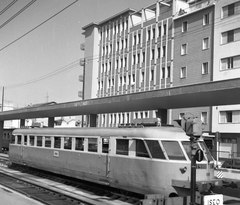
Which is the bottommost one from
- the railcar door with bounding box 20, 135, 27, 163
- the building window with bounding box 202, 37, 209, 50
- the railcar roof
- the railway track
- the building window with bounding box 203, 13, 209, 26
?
the railway track

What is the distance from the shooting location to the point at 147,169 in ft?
38.0

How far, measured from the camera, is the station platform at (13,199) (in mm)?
12159

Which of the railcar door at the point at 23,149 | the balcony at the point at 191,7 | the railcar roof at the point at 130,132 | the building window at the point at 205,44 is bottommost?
the railcar door at the point at 23,149

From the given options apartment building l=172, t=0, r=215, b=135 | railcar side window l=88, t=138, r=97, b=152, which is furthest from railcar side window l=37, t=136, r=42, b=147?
apartment building l=172, t=0, r=215, b=135

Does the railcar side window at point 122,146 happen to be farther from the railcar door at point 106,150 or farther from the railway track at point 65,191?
the railway track at point 65,191

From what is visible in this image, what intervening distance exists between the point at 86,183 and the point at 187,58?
27254 millimetres

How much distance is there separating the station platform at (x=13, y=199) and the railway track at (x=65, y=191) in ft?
0.91

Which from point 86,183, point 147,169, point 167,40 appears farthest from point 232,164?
point 167,40

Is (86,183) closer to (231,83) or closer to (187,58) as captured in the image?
(231,83)

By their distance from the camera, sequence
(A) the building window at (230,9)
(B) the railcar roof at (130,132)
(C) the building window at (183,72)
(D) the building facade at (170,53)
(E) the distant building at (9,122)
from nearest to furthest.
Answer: (B) the railcar roof at (130,132)
(A) the building window at (230,9)
(D) the building facade at (170,53)
(C) the building window at (183,72)
(E) the distant building at (9,122)

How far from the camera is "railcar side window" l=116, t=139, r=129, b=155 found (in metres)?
12.7

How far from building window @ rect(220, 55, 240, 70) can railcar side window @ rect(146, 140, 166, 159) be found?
25.6 meters

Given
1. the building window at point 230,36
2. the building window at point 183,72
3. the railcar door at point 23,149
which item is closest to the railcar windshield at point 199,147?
the railcar door at point 23,149

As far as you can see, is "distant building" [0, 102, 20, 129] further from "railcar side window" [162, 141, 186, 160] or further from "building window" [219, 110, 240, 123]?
"railcar side window" [162, 141, 186, 160]
